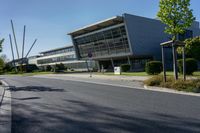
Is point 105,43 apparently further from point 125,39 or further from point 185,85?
point 185,85

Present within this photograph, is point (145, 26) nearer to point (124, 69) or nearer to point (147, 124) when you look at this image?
point (124, 69)

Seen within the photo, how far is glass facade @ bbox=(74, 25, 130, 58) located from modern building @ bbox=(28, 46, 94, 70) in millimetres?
9695

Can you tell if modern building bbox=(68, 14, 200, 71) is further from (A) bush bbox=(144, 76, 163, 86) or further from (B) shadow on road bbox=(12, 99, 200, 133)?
(B) shadow on road bbox=(12, 99, 200, 133)

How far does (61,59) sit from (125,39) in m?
54.7

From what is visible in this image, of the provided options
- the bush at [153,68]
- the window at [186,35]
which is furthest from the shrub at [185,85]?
the window at [186,35]

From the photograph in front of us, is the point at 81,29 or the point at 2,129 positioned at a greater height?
the point at 81,29

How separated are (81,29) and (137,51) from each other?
638 inches

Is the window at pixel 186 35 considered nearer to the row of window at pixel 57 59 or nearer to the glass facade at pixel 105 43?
the glass facade at pixel 105 43

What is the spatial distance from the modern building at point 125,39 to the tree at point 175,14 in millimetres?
34349

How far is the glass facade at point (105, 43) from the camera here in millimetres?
57812

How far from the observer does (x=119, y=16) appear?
54375 mm

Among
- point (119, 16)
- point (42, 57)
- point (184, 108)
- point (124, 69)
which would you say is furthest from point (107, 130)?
point (42, 57)

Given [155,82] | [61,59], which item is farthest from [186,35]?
[155,82]

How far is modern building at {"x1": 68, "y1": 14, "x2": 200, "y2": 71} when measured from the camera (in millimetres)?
56156
